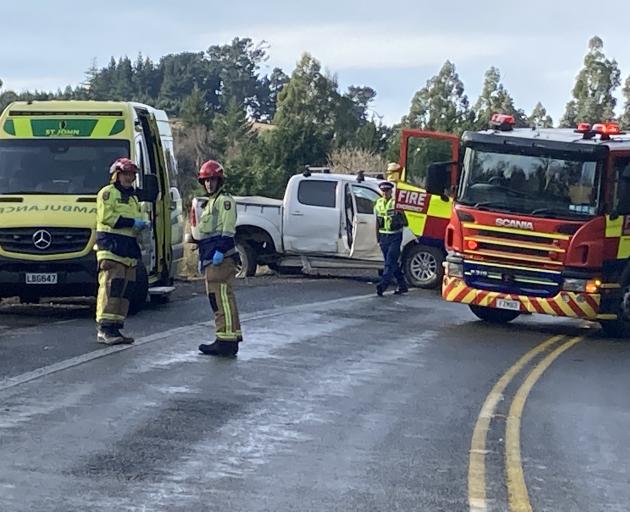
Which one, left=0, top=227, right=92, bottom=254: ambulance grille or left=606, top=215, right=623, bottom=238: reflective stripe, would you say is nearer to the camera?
left=0, top=227, right=92, bottom=254: ambulance grille

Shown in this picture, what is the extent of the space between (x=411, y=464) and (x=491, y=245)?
823cm

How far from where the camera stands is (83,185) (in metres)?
15.2

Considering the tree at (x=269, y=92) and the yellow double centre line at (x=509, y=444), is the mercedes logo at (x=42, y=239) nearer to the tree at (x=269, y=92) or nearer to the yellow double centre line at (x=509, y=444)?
the yellow double centre line at (x=509, y=444)

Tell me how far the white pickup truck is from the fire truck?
5.45m

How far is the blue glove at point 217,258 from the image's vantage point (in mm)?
11773

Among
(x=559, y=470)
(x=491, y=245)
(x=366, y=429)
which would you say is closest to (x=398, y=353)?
(x=491, y=245)

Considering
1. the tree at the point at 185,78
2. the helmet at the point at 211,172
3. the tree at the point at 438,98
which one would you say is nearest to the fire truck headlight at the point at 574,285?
the helmet at the point at 211,172

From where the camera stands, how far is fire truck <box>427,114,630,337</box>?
15430 mm

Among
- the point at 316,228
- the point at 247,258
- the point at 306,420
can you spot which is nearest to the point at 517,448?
the point at 306,420

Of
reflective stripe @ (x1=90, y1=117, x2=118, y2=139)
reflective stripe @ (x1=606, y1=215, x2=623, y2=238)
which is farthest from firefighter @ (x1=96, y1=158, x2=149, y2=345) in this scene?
reflective stripe @ (x1=606, y1=215, x2=623, y2=238)

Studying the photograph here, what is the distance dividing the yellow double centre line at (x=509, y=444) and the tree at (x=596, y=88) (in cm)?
4218

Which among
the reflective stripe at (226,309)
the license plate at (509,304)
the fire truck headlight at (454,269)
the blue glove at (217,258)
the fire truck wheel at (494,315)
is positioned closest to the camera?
the blue glove at (217,258)

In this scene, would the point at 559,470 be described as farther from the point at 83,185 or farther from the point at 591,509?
the point at 83,185

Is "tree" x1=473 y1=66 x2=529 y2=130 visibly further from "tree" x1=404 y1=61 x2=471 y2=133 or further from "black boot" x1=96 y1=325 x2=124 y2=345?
"black boot" x1=96 y1=325 x2=124 y2=345
